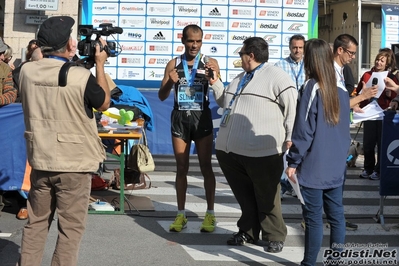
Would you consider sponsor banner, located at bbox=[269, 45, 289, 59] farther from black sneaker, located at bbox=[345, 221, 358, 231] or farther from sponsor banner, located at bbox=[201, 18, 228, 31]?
black sneaker, located at bbox=[345, 221, 358, 231]

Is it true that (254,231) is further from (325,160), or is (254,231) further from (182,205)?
(325,160)

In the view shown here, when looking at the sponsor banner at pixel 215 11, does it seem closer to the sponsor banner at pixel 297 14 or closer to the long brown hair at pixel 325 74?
the sponsor banner at pixel 297 14

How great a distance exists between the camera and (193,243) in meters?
7.14

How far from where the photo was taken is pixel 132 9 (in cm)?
1362

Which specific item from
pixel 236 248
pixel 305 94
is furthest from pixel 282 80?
pixel 236 248

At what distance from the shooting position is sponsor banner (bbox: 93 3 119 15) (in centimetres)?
1355

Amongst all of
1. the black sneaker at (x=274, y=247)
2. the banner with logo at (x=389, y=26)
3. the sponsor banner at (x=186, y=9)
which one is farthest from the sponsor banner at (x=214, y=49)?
the banner with logo at (x=389, y=26)

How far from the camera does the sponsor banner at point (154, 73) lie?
44.8ft

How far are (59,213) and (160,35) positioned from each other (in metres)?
9.02

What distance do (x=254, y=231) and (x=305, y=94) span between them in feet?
6.09

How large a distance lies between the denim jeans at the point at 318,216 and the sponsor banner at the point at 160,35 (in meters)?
8.26

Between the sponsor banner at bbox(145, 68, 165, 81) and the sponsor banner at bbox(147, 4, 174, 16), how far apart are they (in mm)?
1053

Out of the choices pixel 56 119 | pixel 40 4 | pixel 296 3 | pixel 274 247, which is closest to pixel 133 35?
pixel 40 4

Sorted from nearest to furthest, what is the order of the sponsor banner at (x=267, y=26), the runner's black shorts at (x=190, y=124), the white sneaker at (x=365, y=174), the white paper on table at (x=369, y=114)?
1. the runner's black shorts at (x=190, y=124)
2. the white paper on table at (x=369, y=114)
3. the white sneaker at (x=365, y=174)
4. the sponsor banner at (x=267, y=26)
